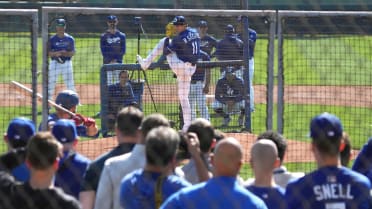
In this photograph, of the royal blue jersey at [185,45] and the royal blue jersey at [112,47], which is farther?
the royal blue jersey at [112,47]

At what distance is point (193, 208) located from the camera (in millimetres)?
4945

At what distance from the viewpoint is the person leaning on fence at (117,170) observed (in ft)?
19.2

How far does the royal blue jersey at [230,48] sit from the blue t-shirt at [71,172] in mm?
8930

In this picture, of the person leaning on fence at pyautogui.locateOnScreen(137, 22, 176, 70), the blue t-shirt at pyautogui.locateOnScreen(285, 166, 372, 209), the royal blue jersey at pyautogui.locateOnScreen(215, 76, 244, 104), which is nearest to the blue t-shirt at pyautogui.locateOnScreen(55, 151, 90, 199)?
the blue t-shirt at pyautogui.locateOnScreen(285, 166, 372, 209)

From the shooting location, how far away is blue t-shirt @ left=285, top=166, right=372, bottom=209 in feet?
17.6

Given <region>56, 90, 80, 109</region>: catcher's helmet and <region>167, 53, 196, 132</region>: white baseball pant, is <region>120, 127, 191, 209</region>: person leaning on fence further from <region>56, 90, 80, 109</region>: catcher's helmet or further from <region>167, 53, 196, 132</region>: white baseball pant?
<region>167, 53, 196, 132</region>: white baseball pant

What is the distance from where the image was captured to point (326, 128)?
5.54 meters

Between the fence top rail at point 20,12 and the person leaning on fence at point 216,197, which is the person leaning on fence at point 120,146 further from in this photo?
the fence top rail at point 20,12

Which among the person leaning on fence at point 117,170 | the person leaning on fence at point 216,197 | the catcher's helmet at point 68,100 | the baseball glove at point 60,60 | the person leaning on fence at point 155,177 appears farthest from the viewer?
the baseball glove at point 60,60

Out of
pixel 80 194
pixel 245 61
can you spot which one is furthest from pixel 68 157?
pixel 245 61

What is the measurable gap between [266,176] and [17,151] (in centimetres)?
163

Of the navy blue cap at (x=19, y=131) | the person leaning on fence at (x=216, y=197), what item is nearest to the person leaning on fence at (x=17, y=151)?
the navy blue cap at (x=19, y=131)

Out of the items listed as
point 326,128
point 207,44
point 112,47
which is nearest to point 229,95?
point 207,44

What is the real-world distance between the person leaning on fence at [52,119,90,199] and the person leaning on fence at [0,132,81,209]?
938mm
